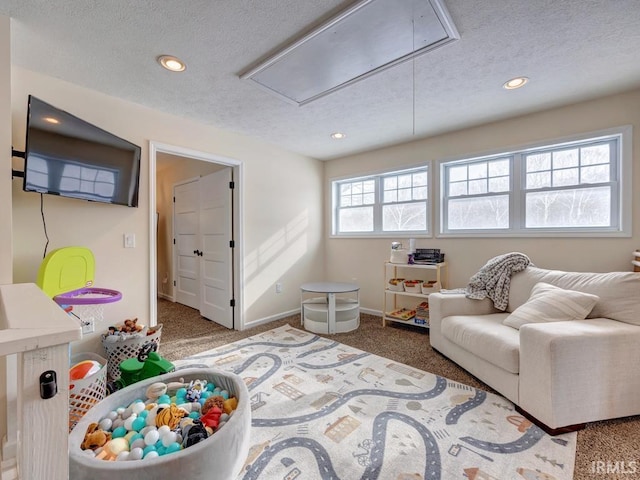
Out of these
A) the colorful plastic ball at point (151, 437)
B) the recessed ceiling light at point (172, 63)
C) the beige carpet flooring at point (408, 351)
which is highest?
the recessed ceiling light at point (172, 63)

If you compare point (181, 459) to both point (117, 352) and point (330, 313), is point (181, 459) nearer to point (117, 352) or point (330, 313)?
point (117, 352)

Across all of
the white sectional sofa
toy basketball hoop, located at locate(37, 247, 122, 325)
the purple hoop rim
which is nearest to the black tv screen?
toy basketball hoop, located at locate(37, 247, 122, 325)

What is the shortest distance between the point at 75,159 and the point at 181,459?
206 centimetres

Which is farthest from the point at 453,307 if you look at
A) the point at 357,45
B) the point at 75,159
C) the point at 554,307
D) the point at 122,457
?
the point at 75,159

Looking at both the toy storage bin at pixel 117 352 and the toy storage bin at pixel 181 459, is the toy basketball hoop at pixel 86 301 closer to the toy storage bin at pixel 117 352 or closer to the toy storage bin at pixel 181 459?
the toy storage bin at pixel 117 352

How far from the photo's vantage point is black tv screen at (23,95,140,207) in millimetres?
1733

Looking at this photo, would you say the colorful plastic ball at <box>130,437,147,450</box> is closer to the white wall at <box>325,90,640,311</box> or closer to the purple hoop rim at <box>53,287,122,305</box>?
the purple hoop rim at <box>53,287,122,305</box>

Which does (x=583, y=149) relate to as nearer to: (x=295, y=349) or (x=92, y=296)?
(x=295, y=349)

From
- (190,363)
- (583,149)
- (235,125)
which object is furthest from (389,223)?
(190,363)

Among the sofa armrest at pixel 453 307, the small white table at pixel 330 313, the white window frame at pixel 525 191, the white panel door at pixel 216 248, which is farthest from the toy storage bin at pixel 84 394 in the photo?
the white window frame at pixel 525 191

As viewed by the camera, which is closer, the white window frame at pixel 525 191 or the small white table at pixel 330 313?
the white window frame at pixel 525 191

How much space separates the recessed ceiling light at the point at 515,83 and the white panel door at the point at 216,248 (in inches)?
117

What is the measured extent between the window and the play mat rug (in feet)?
6.57

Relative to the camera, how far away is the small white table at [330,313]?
128 inches
